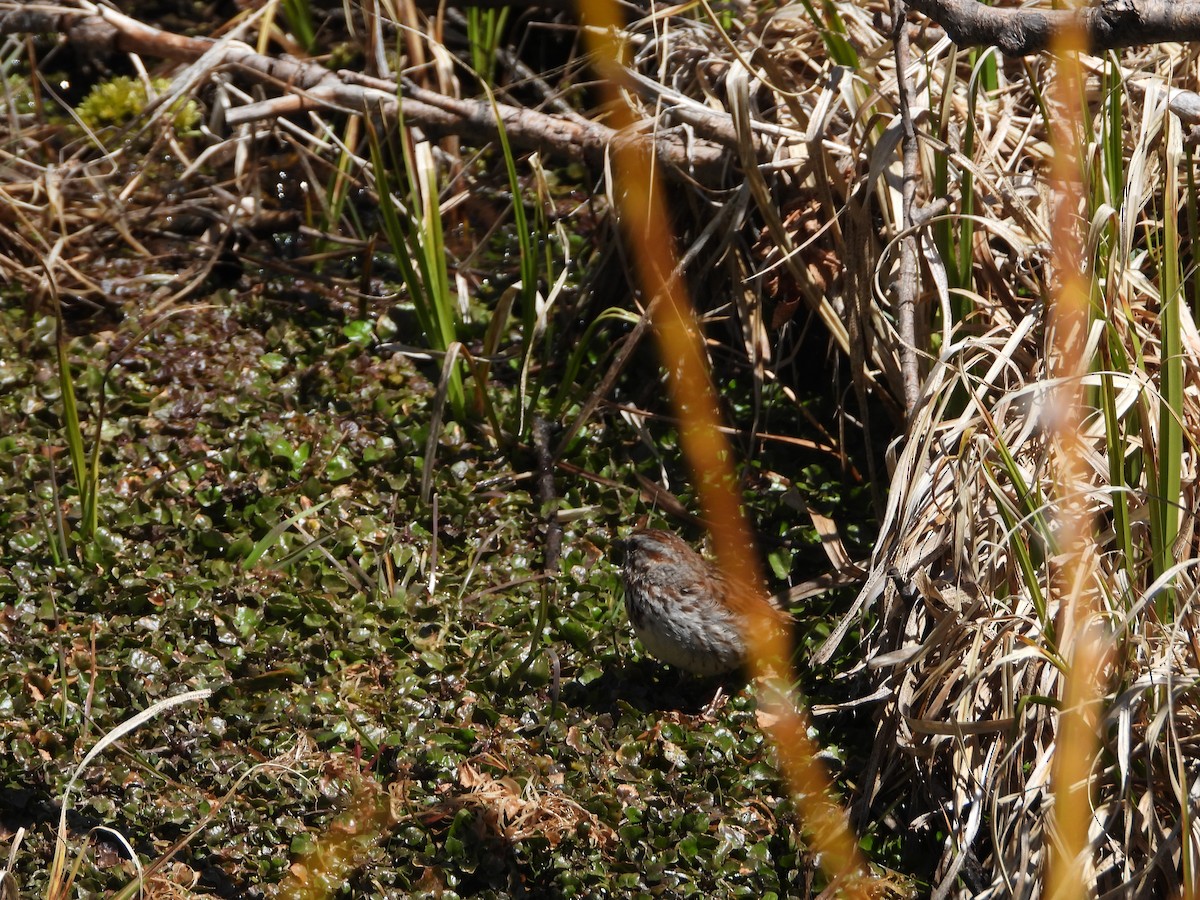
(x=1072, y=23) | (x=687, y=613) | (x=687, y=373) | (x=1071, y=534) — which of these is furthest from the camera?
(x=687, y=373)

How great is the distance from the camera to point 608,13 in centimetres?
551

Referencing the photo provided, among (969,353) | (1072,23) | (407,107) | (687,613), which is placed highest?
(1072,23)

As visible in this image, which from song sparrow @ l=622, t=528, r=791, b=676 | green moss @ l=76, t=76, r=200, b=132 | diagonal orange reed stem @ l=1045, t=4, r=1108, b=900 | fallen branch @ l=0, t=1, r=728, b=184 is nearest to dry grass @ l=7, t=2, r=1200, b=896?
diagonal orange reed stem @ l=1045, t=4, r=1108, b=900

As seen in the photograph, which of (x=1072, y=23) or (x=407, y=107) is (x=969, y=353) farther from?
(x=407, y=107)

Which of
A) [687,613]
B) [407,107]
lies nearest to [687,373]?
[687,613]

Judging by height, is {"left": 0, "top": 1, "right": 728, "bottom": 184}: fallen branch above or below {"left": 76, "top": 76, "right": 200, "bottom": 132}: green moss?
above

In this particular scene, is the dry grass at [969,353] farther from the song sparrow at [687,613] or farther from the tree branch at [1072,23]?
the tree branch at [1072,23]

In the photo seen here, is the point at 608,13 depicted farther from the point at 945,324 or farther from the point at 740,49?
the point at 945,324

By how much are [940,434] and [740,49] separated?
1.94m

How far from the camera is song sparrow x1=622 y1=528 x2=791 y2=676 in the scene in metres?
3.75

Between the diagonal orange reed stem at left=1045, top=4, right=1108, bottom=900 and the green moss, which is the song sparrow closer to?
the diagonal orange reed stem at left=1045, top=4, right=1108, bottom=900

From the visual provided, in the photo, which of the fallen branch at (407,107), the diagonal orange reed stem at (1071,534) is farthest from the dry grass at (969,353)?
the fallen branch at (407,107)

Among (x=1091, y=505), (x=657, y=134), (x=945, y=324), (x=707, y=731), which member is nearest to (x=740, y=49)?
(x=657, y=134)

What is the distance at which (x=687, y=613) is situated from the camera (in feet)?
12.2
